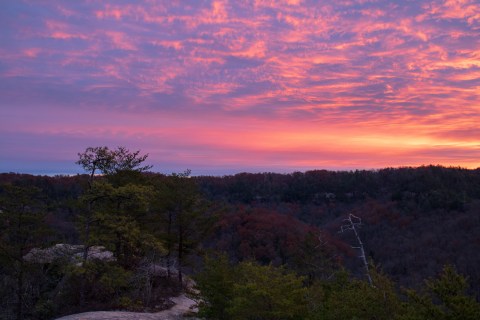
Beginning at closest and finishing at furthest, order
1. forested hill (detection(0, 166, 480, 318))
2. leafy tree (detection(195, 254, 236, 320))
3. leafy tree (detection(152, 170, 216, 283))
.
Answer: leafy tree (detection(195, 254, 236, 320))
forested hill (detection(0, 166, 480, 318))
leafy tree (detection(152, 170, 216, 283))

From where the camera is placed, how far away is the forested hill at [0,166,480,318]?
65.2ft

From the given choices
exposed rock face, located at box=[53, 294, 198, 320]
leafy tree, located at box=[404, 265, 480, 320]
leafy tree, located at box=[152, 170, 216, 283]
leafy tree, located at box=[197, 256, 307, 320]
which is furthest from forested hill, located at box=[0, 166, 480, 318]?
leafy tree, located at box=[197, 256, 307, 320]

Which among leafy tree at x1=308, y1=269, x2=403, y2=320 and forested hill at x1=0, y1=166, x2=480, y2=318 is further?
forested hill at x1=0, y1=166, x2=480, y2=318

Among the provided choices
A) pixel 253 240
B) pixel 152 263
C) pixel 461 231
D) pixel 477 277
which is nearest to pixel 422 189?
pixel 461 231

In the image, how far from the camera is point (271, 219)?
238 feet

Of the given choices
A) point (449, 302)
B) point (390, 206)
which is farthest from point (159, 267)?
point (390, 206)

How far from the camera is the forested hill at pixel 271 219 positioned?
19859mm

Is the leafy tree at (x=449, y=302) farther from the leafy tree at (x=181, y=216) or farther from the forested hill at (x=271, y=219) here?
the leafy tree at (x=181, y=216)

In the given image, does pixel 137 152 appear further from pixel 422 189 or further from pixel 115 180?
pixel 422 189

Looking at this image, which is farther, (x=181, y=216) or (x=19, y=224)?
(x=181, y=216)

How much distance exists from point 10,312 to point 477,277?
55376 mm

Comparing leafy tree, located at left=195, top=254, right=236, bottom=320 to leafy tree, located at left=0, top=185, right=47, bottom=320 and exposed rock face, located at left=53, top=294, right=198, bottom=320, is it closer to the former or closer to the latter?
exposed rock face, located at left=53, top=294, right=198, bottom=320

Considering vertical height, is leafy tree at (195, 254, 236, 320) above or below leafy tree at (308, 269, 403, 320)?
below

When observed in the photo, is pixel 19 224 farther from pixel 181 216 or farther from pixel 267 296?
pixel 267 296
